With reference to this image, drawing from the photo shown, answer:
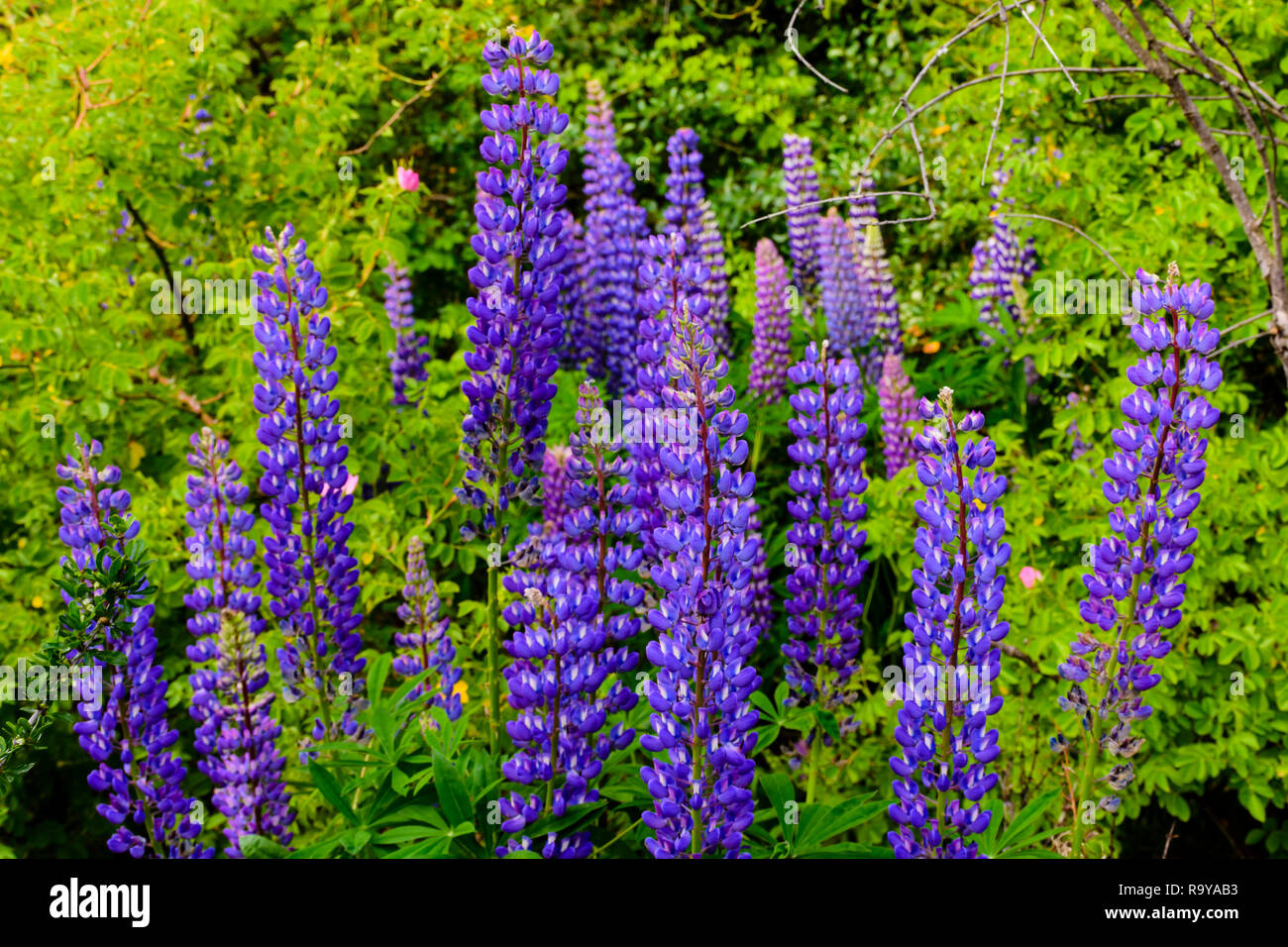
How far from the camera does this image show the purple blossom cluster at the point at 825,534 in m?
3.00

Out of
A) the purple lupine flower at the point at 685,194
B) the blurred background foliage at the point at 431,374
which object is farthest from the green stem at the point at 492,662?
the purple lupine flower at the point at 685,194

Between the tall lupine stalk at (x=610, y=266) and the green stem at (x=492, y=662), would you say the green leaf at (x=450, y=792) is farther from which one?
the tall lupine stalk at (x=610, y=266)

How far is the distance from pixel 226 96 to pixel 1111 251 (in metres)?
3.27

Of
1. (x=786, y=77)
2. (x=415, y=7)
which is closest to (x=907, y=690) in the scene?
A: (x=415, y=7)

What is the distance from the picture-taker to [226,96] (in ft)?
15.0

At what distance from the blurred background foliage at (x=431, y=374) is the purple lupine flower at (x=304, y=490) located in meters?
0.77

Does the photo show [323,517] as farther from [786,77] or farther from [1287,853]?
[786,77]

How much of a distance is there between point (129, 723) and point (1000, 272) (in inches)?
160

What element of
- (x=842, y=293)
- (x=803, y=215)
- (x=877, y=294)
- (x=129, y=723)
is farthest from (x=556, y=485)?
(x=803, y=215)

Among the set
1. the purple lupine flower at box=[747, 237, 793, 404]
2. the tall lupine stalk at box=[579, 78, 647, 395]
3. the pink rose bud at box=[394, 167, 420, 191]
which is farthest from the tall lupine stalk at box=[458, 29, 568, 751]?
the purple lupine flower at box=[747, 237, 793, 404]

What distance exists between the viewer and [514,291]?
2621 mm

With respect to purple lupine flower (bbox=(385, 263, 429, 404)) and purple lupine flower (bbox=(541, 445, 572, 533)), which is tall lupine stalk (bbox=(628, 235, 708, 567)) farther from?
purple lupine flower (bbox=(385, 263, 429, 404))

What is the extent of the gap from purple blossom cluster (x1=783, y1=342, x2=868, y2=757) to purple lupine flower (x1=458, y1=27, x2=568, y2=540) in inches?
26.7

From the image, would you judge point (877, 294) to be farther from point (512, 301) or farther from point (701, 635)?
point (701, 635)
